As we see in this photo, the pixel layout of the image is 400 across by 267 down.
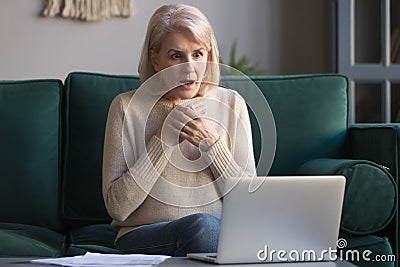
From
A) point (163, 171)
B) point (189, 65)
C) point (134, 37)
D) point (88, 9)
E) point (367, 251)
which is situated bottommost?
point (367, 251)

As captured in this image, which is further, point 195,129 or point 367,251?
point 367,251

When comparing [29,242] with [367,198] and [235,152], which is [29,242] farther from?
[367,198]

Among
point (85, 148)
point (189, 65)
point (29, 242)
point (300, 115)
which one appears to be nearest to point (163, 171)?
point (189, 65)

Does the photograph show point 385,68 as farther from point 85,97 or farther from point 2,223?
point 2,223

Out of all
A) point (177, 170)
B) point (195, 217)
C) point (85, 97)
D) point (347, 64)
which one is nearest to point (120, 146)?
point (177, 170)

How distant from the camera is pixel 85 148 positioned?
2695 mm

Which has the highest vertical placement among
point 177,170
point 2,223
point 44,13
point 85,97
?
point 44,13

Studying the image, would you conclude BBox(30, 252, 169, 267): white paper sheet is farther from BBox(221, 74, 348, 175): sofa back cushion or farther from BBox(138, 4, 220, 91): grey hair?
BBox(221, 74, 348, 175): sofa back cushion

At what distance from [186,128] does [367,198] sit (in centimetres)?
58

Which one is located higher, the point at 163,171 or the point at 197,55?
the point at 197,55

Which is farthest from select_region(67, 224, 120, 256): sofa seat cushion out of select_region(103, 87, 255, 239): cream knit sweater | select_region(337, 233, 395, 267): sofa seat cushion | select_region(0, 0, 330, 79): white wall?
select_region(0, 0, 330, 79): white wall

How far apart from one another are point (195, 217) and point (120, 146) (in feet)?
1.20

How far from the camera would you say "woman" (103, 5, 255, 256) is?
2.15 metres

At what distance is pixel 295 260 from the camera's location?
1.53 m
